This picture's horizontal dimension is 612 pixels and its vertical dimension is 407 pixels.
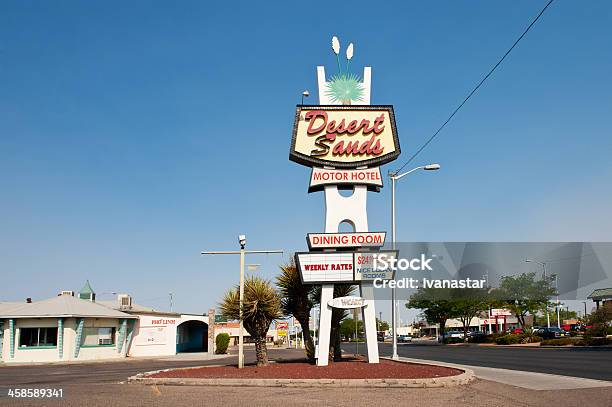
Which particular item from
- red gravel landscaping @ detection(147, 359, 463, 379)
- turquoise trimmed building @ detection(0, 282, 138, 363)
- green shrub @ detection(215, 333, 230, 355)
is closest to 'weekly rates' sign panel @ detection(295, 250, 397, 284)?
red gravel landscaping @ detection(147, 359, 463, 379)

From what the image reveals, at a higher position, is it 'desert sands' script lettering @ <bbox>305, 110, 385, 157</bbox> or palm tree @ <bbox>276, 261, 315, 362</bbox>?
'desert sands' script lettering @ <bbox>305, 110, 385, 157</bbox>

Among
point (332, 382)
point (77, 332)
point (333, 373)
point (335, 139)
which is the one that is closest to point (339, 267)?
point (333, 373)

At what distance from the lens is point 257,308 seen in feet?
80.4

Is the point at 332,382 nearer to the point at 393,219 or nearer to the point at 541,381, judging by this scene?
the point at 541,381

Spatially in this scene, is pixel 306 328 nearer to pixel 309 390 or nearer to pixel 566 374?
pixel 309 390

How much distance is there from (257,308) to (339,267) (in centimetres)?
401

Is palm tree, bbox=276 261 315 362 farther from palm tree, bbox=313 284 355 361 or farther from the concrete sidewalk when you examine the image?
the concrete sidewalk

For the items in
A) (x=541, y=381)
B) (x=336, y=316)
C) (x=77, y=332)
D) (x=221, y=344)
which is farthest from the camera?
(x=221, y=344)

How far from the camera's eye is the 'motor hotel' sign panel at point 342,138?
965 inches

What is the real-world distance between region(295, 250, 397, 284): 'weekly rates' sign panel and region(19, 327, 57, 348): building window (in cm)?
2703

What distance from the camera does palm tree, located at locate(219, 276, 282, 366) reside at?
80.4 ft

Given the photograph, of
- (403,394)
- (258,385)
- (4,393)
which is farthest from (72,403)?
(403,394)

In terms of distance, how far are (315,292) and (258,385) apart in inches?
315

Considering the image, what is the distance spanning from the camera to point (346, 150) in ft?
80.6
